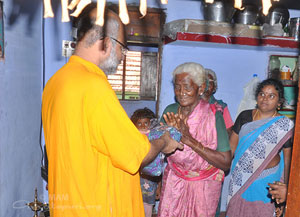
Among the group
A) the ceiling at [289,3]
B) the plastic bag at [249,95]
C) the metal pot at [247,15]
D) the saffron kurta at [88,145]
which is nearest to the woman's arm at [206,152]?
the saffron kurta at [88,145]

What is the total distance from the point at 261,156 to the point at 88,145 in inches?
83.4

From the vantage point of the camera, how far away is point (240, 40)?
3885 millimetres

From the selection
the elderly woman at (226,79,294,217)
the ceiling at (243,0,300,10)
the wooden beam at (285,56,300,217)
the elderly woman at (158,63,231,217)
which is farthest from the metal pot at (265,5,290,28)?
the wooden beam at (285,56,300,217)

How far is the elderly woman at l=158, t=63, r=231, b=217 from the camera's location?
101 inches

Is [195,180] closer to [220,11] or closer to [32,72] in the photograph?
[32,72]

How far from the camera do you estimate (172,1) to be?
427 cm

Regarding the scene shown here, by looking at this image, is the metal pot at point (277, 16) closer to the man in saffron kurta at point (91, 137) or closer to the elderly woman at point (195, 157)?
the elderly woman at point (195, 157)

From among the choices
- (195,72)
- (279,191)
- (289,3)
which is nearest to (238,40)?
(289,3)

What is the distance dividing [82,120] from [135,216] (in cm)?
66

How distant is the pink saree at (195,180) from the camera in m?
2.60

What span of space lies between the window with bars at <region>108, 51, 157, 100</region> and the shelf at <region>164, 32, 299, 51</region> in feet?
5.78

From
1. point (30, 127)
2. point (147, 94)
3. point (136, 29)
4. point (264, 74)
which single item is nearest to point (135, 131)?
point (30, 127)

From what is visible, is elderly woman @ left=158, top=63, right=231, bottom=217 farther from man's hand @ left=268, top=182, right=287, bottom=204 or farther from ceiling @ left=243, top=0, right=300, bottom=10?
ceiling @ left=243, top=0, right=300, bottom=10

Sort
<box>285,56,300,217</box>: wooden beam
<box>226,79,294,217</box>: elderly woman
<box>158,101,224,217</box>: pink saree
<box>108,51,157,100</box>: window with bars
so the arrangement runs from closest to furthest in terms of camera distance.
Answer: <box>285,56,300,217</box>: wooden beam
<box>158,101,224,217</box>: pink saree
<box>226,79,294,217</box>: elderly woman
<box>108,51,157,100</box>: window with bars
